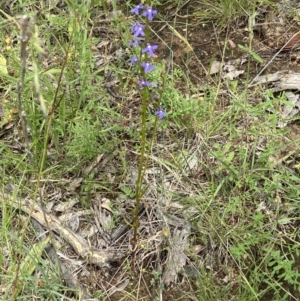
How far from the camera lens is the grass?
2.30 metres

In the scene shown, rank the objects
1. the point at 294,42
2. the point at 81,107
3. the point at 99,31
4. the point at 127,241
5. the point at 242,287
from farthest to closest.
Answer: the point at 99,31 → the point at 294,42 → the point at 81,107 → the point at 127,241 → the point at 242,287

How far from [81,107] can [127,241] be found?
2.60 feet

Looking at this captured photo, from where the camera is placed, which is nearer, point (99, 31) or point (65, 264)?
point (65, 264)

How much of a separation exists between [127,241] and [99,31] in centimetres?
142

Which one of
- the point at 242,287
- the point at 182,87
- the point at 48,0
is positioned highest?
the point at 48,0

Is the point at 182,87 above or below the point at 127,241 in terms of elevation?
above

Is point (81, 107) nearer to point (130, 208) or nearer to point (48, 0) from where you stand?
point (130, 208)

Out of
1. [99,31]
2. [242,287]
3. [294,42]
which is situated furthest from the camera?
[99,31]

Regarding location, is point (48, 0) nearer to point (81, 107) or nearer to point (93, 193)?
point (81, 107)

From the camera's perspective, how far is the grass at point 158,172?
7.54ft

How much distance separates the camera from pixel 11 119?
9.29 ft

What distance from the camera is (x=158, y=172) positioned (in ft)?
8.63

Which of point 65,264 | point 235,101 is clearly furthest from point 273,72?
point 65,264

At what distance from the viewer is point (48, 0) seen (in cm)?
332
